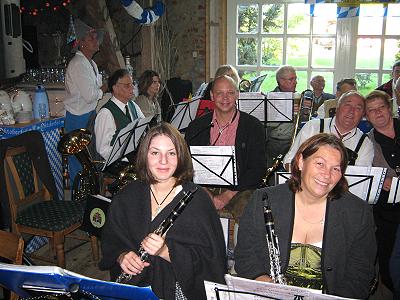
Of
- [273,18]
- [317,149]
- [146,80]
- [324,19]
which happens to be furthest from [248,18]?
[317,149]

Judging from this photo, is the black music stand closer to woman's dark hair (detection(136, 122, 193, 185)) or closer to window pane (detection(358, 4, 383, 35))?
woman's dark hair (detection(136, 122, 193, 185))

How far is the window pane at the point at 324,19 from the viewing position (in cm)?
692

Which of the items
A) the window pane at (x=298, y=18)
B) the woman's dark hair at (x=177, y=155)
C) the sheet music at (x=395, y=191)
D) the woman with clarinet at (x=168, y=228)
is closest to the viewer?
the woman with clarinet at (x=168, y=228)

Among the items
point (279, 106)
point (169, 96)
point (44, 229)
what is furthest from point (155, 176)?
point (169, 96)

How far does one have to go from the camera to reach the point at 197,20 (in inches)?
291

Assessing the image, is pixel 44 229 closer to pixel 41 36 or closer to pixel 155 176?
pixel 155 176

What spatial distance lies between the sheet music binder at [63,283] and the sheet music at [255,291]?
254mm

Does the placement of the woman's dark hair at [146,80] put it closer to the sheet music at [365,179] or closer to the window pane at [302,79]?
the sheet music at [365,179]

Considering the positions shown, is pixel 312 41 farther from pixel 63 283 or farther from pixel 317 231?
pixel 63 283

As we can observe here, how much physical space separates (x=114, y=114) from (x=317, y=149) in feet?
7.06

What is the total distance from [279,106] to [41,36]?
4482mm

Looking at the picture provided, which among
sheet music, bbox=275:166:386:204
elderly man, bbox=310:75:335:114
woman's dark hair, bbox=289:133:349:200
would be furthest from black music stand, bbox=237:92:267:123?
woman's dark hair, bbox=289:133:349:200

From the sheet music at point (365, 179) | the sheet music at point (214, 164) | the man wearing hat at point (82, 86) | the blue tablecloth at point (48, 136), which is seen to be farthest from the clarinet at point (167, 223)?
the man wearing hat at point (82, 86)

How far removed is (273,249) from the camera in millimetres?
1955
